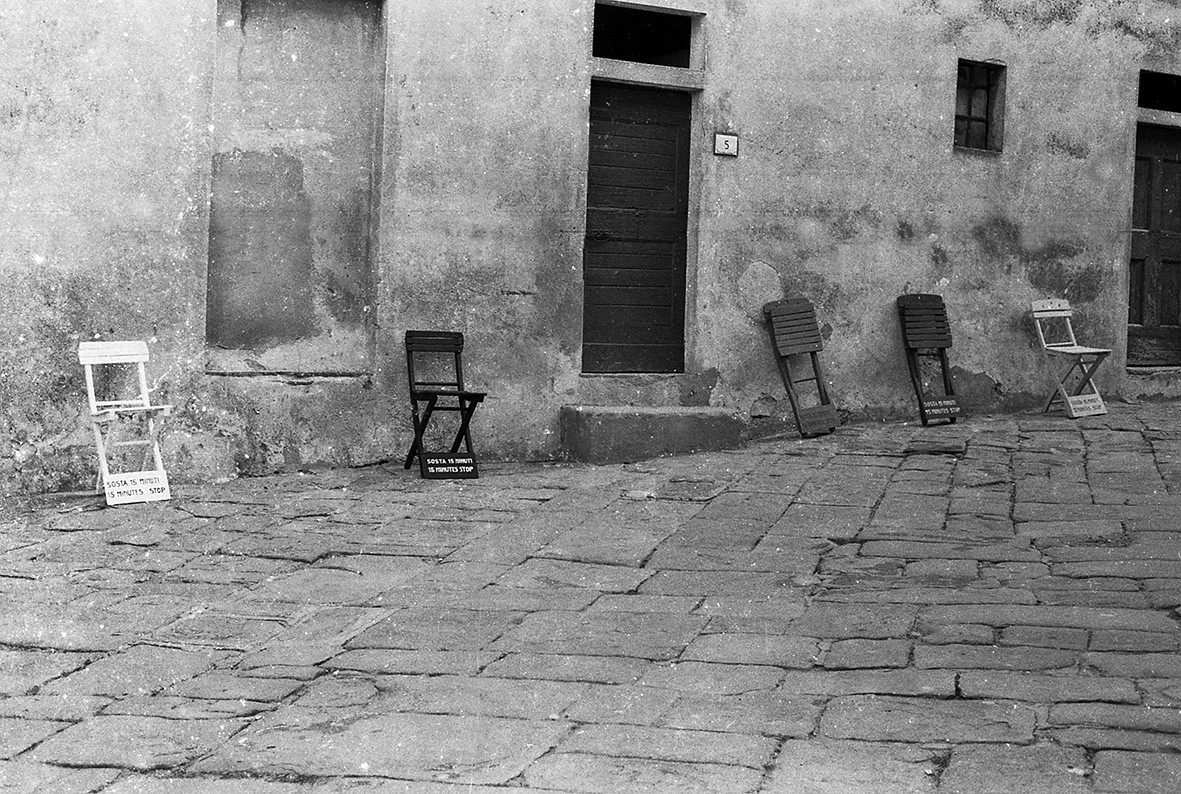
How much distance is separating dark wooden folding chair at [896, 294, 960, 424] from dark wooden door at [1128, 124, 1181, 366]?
209 cm

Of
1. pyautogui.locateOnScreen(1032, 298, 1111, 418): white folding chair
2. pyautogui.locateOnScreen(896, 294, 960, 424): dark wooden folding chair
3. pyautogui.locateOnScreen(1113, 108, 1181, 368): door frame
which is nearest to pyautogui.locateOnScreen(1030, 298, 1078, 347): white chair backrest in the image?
pyautogui.locateOnScreen(1032, 298, 1111, 418): white folding chair

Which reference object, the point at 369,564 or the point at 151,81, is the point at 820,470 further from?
the point at 151,81

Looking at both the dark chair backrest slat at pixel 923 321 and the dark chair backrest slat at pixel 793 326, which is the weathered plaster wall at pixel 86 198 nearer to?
the dark chair backrest slat at pixel 793 326

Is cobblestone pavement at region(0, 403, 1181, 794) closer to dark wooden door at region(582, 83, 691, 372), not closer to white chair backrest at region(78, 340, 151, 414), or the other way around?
white chair backrest at region(78, 340, 151, 414)

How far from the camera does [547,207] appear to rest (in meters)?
8.88

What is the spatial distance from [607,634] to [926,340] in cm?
575

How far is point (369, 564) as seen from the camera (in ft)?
19.9

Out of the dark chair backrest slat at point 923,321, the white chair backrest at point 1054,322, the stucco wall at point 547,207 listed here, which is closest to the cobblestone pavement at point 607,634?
the stucco wall at point 547,207

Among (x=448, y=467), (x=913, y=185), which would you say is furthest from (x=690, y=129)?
(x=448, y=467)

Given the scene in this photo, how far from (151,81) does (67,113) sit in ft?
1.60

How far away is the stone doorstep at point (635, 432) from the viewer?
8.73 m

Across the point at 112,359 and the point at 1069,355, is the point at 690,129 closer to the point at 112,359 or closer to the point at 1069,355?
the point at 1069,355

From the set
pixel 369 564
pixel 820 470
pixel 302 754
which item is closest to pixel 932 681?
pixel 302 754

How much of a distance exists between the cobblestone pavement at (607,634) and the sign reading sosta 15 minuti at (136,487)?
150 millimetres
